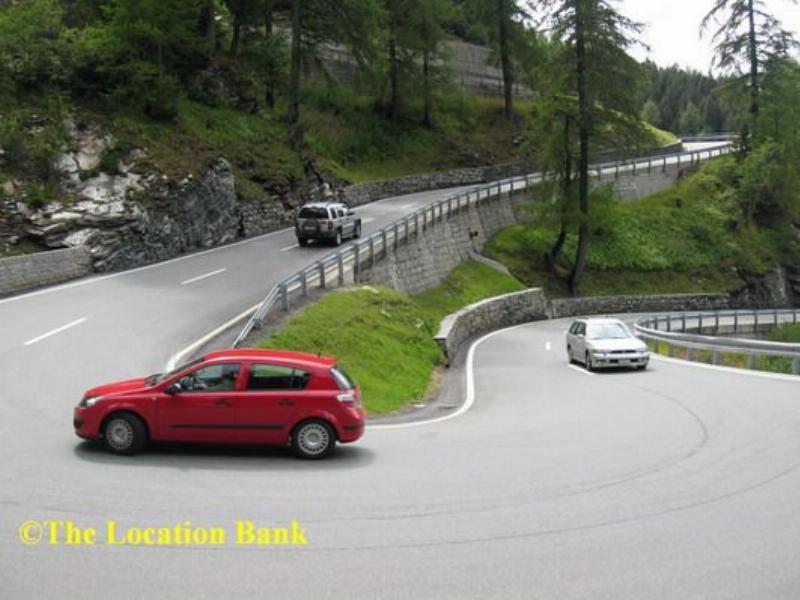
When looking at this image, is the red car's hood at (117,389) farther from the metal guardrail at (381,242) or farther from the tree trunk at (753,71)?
the tree trunk at (753,71)

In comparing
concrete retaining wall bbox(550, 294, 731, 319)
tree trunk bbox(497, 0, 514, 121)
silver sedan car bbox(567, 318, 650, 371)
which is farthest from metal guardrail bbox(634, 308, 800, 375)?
tree trunk bbox(497, 0, 514, 121)

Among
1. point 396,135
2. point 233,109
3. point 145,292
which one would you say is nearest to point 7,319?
point 145,292

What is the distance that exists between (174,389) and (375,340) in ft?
34.3

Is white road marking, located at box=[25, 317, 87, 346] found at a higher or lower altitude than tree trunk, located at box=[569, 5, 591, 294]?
lower

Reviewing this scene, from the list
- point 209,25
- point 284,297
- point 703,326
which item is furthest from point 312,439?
point 209,25

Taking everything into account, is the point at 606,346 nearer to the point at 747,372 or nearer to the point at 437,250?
the point at 747,372

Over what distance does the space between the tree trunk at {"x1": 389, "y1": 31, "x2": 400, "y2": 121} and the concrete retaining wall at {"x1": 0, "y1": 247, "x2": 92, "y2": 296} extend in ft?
120

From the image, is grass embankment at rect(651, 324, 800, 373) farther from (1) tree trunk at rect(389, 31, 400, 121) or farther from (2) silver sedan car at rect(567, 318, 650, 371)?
(1) tree trunk at rect(389, 31, 400, 121)

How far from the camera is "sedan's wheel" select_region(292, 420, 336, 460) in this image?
11914 mm

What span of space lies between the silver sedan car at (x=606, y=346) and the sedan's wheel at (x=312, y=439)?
13148 millimetres

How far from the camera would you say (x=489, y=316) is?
121ft

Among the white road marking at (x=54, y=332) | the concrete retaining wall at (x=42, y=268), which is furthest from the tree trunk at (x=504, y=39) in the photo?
the white road marking at (x=54, y=332)

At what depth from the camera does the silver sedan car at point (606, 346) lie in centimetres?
2316

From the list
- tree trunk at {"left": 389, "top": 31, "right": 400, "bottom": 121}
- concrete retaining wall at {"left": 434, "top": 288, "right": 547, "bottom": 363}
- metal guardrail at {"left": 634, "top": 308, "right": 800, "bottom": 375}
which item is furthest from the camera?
tree trunk at {"left": 389, "top": 31, "right": 400, "bottom": 121}
